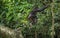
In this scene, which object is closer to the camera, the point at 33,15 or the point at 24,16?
the point at 33,15

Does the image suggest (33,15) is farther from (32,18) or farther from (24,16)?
(24,16)

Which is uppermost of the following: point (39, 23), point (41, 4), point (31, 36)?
point (41, 4)

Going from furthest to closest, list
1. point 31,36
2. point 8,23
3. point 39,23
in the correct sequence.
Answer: point 8,23
point 31,36
point 39,23

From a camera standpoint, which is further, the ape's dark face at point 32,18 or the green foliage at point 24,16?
the ape's dark face at point 32,18

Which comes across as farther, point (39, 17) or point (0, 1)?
point (0, 1)

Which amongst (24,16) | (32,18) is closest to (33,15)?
(32,18)

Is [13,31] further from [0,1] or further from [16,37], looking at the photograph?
[0,1]

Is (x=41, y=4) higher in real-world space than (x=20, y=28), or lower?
higher

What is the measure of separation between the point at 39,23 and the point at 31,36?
332mm

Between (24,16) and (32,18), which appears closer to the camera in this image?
(32,18)

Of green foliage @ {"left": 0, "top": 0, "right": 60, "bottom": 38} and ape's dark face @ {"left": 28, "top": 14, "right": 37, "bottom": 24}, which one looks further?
ape's dark face @ {"left": 28, "top": 14, "right": 37, "bottom": 24}

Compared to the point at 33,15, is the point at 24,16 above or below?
below

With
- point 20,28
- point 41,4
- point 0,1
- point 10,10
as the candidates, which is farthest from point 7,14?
point 41,4

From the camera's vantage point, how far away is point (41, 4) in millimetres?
3518
